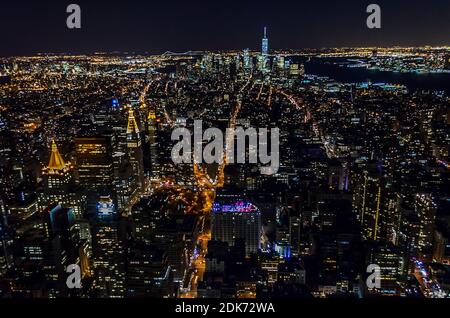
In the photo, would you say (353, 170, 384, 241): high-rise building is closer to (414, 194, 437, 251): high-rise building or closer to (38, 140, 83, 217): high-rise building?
(414, 194, 437, 251): high-rise building

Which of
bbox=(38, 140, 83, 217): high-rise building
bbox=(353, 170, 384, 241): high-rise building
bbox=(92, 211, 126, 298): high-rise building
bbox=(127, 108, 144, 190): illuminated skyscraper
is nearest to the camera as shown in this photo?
bbox=(92, 211, 126, 298): high-rise building

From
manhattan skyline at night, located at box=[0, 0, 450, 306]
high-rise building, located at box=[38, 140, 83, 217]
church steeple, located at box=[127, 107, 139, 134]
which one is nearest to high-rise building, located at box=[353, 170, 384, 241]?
manhattan skyline at night, located at box=[0, 0, 450, 306]

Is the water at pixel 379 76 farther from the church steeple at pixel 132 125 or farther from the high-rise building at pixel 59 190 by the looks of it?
the high-rise building at pixel 59 190

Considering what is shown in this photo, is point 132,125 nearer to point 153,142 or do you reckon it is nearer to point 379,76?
point 153,142

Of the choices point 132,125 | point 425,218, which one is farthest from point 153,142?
point 425,218

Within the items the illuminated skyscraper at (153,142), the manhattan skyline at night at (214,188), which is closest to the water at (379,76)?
the manhattan skyline at night at (214,188)
